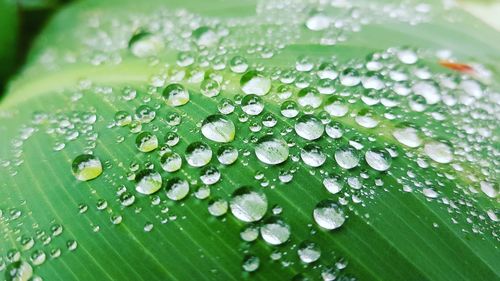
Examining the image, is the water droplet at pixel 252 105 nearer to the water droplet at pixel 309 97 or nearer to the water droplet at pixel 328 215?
the water droplet at pixel 309 97

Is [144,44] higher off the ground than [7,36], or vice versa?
[144,44]

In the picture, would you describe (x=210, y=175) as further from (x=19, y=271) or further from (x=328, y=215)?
(x=19, y=271)

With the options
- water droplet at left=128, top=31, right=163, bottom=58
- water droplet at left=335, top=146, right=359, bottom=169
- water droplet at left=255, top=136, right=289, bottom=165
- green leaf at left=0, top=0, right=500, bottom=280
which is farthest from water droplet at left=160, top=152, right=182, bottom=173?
water droplet at left=128, top=31, right=163, bottom=58

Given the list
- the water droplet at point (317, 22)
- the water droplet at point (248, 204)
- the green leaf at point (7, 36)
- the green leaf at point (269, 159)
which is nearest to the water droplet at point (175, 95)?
the green leaf at point (269, 159)

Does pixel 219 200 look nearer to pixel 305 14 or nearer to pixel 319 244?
pixel 319 244

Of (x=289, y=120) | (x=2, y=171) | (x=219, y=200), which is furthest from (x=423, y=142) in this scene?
(x=2, y=171)

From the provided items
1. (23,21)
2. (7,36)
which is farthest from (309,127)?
(23,21)
